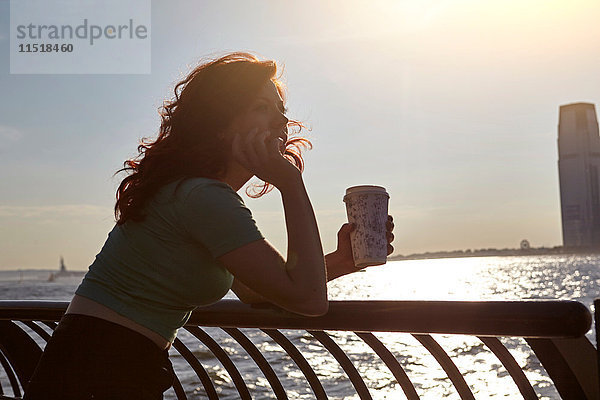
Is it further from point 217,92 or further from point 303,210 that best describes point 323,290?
point 217,92

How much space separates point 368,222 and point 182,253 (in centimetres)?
65

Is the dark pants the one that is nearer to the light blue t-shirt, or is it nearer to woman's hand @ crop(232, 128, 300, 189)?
the light blue t-shirt

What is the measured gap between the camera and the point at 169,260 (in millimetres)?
1828

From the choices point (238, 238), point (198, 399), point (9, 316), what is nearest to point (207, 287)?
point (238, 238)

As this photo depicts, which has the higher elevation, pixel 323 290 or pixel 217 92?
pixel 217 92

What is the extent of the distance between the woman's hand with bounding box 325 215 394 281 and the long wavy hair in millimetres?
533

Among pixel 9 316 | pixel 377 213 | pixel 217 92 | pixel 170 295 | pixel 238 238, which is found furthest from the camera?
pixel 9 316

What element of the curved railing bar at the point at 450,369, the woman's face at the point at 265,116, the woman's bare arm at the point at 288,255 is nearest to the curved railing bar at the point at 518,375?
the curved railing bar at the point at 450,369

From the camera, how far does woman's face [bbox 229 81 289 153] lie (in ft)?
6.61

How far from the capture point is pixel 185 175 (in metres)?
1.89

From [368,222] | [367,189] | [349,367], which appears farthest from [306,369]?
[367,189]

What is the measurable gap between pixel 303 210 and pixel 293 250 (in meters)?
0.13

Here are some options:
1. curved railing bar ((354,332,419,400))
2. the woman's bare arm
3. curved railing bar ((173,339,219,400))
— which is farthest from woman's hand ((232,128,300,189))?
curved railing bar ((173,339,219,400))

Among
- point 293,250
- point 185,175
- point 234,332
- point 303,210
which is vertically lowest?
point 234,332
